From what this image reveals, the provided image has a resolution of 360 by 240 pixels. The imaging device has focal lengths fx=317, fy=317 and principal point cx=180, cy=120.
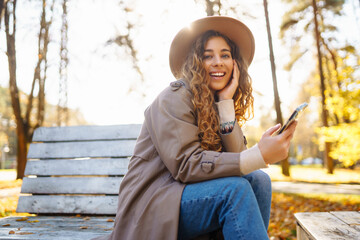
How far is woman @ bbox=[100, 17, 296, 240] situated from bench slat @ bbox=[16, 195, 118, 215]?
1.11m

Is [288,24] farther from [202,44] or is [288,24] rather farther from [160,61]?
[202,44]

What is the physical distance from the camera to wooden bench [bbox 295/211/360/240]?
1787 mm

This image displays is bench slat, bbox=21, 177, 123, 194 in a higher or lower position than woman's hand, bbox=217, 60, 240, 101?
lower

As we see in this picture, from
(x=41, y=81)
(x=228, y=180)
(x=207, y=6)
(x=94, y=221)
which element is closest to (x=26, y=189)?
(x=94, y=221)

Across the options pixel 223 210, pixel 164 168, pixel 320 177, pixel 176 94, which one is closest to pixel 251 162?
pixel 223 210

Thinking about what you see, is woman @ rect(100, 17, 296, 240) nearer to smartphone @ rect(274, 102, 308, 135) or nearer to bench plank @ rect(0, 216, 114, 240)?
smartphone @ rect(274, 102, 308, 135)

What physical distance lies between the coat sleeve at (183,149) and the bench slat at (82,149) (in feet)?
4.19

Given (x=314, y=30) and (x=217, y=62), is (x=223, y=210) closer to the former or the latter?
(x=217, y=62)

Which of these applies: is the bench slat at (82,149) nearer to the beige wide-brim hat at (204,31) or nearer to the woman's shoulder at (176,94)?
the beige wide-brim hat at (204,31)

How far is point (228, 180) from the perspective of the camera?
1.61 m

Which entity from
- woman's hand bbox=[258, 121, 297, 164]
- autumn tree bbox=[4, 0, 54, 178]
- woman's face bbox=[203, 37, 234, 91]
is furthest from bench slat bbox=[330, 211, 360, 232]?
autumn tree bbox=[4, 0, 54, 178]

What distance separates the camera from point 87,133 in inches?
124

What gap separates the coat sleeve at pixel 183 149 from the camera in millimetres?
1638

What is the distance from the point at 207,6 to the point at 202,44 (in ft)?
14.5
